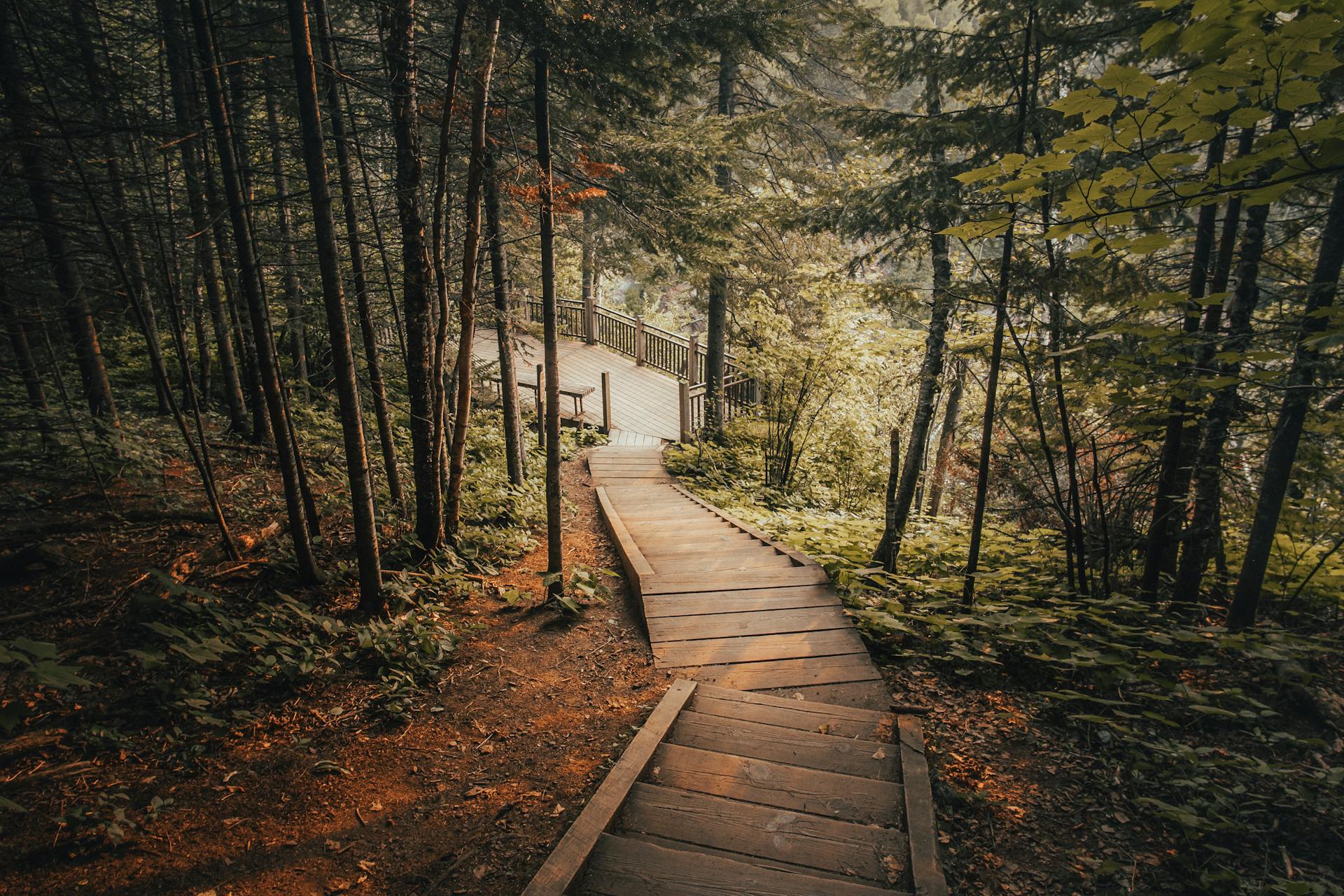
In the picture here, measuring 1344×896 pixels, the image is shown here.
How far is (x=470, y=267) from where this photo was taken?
5.39 metres

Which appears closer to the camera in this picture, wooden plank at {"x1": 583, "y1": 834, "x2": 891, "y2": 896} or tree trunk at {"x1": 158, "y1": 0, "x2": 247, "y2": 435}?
wooden plank at {"x1": 583, "y1": 834, "x2": 891, "y2": 896}

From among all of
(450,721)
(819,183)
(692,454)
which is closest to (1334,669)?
(450,721)

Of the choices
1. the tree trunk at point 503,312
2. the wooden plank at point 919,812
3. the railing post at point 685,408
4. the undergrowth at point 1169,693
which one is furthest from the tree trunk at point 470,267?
the railing post at point 685,408

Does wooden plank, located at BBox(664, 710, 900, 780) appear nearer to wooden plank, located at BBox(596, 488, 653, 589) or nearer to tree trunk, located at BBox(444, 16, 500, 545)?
wooden plank, located at BBox(596, 488, 653, 589)

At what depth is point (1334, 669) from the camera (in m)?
3.74

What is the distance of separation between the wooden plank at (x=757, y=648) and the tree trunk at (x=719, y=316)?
7.12m

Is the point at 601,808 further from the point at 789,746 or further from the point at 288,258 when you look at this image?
the point at 288,258

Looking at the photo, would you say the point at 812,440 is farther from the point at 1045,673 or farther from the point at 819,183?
the point at 1045,673

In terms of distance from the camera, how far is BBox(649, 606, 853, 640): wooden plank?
4586mm

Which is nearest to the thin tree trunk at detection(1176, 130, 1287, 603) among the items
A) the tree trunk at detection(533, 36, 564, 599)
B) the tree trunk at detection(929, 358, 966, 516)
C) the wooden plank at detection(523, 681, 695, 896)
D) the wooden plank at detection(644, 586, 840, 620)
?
the wooden plank at detection(644, 586, 840, 620)

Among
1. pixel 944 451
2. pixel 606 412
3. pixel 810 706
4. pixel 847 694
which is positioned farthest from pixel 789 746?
pixel 944 451

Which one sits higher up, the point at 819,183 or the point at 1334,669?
the point at 819,183

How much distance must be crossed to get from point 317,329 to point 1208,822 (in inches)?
456

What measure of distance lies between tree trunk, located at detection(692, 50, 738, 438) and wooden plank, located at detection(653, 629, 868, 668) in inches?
280
